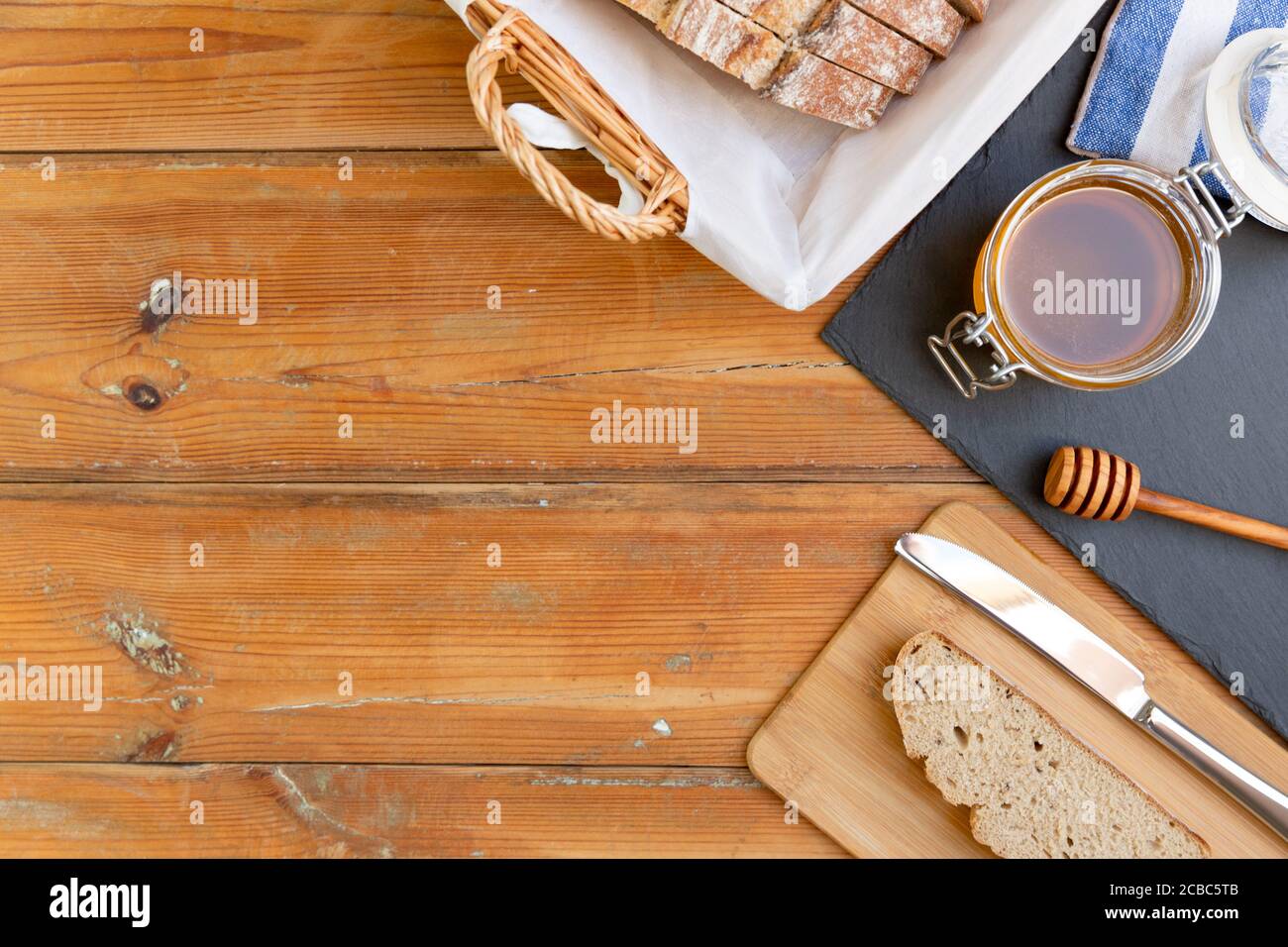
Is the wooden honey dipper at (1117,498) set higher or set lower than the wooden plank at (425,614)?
higher

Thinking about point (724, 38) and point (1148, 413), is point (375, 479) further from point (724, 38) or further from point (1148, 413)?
point (1148, 413)

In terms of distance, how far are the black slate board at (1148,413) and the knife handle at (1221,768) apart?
0.21 ft

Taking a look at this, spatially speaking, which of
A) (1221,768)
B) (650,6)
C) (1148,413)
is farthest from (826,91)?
(1221,768)

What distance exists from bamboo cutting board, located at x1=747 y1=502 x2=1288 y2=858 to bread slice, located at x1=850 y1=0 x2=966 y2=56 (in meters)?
0.40

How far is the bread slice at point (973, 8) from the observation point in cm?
71

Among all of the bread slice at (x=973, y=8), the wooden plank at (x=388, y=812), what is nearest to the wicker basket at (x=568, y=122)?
the bread slice at (x=973, y=8)

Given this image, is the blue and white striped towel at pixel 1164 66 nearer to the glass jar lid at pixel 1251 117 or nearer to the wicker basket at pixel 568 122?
the glass jar lid at pixel 1251 117

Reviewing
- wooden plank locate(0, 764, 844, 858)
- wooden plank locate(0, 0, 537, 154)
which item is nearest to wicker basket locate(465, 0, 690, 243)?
wooden plank locate(0, 0, 537, 154)

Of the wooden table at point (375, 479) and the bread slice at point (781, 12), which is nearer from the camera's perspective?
the bread slice at point (781, 12)

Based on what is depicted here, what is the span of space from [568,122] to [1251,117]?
58 centimetres

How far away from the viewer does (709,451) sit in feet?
2.84

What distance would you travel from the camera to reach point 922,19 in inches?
27.9

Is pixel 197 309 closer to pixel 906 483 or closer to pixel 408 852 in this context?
pixel 408 852

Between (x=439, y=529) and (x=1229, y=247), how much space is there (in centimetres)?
78
